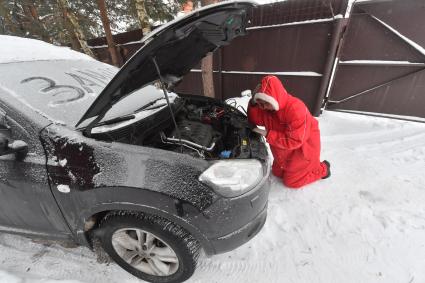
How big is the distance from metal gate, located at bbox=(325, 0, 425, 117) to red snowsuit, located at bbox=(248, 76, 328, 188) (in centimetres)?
224

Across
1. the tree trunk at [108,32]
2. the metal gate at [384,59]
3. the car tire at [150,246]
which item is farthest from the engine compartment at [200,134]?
the tree trunk at [108,32]

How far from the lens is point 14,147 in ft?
4.70

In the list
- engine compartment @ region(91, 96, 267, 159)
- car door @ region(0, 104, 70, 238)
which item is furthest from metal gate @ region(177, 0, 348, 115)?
car door @ region(0, 104, 70, 238)

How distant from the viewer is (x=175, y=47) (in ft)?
5.49

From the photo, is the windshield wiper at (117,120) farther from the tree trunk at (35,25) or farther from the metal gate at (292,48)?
the tree trunk at (35,25)

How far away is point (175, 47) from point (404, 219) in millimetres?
2695

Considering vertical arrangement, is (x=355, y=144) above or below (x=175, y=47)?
below

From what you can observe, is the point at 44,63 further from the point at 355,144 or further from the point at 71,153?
the point at 355,144

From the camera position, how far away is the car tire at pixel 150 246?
61.4 inches

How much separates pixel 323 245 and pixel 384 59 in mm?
3467

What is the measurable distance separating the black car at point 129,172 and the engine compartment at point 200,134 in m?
0.02

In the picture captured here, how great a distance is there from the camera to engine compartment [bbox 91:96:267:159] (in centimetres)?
179

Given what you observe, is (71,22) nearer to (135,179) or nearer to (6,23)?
(6,23)

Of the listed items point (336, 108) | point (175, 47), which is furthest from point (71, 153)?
point (336, 108)
